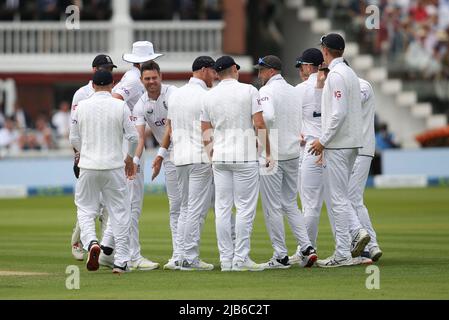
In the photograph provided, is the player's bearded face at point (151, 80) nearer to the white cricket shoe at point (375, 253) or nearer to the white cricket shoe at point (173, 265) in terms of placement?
the white cricket shoe at point (173, 265)

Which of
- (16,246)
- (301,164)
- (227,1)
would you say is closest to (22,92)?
(227,1)

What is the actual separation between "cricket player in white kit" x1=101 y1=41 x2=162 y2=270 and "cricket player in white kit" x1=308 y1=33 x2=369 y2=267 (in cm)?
209

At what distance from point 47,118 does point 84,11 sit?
404 cm

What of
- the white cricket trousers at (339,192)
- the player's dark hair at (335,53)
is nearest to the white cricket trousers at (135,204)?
the white cricket trousers at (339,192)

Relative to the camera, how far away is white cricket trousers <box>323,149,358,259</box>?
15.8 meters

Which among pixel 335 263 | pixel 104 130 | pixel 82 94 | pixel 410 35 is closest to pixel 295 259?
pixel 335 263

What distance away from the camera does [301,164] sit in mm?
16797

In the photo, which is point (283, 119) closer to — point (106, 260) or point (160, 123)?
point (160, 123)

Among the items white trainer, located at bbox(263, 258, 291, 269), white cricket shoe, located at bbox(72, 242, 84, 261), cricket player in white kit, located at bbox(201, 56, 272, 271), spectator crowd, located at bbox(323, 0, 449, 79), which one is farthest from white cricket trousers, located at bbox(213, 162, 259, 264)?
spectator crowd, located at bbox(323, 0, 449, 79)

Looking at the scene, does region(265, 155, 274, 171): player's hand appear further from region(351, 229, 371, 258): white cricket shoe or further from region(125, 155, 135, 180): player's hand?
region(125, 155, 135, 180): player's hand

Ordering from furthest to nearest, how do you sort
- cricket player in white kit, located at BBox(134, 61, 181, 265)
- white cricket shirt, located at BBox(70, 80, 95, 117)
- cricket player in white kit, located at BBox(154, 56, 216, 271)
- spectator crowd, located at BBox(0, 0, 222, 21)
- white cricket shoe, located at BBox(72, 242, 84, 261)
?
1. spectator crowd, located at BBox(0, 0, 222, 21)
2. white cricket shoe, located at BBox(72, 242, 84, 261)
3. white cricket shirt, located at BBox(70, 80, 95, 117)
4. cricket player in white kit, located at BBox(134, 61, 181, 265)
5. cricket player in white kit, located at BBox(154, 56, 216, 271)

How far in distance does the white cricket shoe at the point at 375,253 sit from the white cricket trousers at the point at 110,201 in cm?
295

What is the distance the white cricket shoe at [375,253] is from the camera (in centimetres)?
1639
